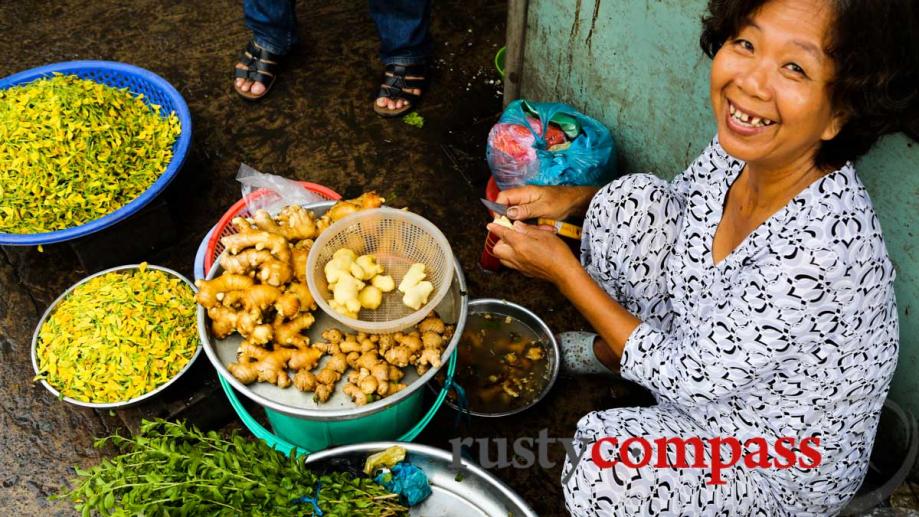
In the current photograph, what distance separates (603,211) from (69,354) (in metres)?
1.90

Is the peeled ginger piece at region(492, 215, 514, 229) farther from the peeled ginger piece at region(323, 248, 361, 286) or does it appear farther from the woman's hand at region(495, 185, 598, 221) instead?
the peeled ginger piece at region(323, 248, 361, 286)

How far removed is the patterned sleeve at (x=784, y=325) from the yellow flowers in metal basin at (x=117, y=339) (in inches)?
65.9

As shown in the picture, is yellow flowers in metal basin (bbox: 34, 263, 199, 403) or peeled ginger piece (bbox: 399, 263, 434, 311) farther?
yellow flowers in metal basin (bbox: 34, 263, 199, 403)

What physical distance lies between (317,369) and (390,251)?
447mm

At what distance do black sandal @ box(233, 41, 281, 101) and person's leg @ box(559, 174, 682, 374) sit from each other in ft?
7.11

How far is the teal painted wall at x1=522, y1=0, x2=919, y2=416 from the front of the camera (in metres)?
1.88

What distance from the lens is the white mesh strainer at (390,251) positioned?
6.53 ft

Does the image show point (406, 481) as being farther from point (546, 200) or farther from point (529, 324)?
point (546, 200)

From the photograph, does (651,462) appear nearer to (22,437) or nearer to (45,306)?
(22,437)

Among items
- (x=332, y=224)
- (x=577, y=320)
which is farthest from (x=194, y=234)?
(x=577, y=320)

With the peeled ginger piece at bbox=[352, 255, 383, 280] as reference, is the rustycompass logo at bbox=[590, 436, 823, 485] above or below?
below

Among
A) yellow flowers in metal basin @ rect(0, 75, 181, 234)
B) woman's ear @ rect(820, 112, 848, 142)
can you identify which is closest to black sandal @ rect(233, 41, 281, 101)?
yellow flowers in metal basin @ rect(0, 75, 181, 234)

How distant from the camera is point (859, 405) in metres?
1.75

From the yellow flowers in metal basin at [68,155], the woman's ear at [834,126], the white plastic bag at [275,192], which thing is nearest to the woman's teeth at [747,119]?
the woman's ear at [834,126]
